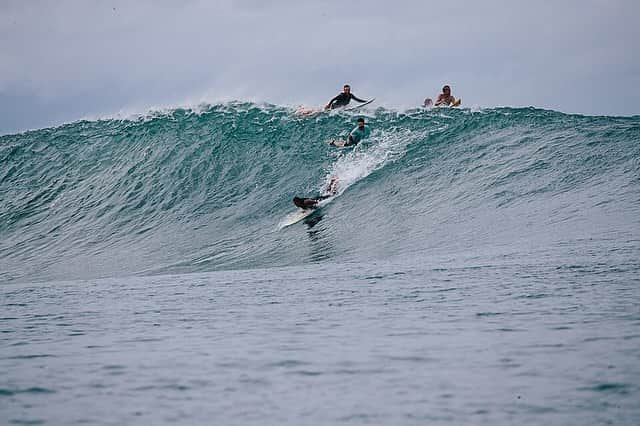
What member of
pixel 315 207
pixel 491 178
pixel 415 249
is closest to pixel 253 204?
pixel 315 207

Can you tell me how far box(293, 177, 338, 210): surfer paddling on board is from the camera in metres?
14.8

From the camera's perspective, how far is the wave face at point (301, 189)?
11.2 m

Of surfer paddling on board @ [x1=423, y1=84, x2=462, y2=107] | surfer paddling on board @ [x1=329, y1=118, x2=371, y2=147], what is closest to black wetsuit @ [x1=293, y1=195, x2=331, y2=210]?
surfer paddling on board @ [x1=329, y1=118, x2=371, y2=147]

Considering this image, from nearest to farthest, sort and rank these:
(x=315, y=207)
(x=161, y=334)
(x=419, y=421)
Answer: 1. (x=419, y=421)
2. (x=161, y=334)
3. (x=315, y=207)

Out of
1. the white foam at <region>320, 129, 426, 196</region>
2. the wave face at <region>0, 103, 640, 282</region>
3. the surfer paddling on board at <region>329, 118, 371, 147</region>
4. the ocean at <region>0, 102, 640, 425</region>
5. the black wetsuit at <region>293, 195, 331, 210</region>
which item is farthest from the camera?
the surfer paddling on board at <region>329, 118, 371, 147</region>

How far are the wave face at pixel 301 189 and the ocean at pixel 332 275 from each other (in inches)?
3.0

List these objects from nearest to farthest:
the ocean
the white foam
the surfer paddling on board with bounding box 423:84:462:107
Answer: the ocean < the white foam < the surfer paddling on board with bounding box 423:84:462:107

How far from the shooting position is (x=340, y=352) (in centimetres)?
443

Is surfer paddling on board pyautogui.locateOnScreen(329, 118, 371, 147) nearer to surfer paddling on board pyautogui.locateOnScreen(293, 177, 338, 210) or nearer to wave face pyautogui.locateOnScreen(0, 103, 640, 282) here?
wave face pyautogui.locateOnScreen(0, 103, 640, 282)

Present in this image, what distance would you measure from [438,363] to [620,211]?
7375mm

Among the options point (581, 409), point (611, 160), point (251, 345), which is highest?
point (611, 160)

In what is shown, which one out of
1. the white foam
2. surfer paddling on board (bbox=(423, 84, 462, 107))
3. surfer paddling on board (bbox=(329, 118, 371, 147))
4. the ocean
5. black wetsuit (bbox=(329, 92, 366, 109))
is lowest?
the ocean

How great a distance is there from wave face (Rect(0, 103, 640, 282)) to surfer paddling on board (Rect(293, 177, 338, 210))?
266 millimetres

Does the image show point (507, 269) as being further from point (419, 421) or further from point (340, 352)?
point (419, 421)
